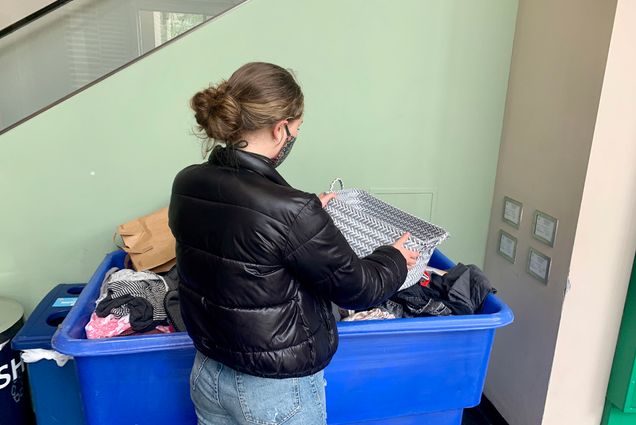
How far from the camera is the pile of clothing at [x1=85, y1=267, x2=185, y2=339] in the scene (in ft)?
4.71

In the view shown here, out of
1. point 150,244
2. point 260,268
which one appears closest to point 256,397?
point 260,268

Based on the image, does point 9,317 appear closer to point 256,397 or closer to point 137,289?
point 137,289

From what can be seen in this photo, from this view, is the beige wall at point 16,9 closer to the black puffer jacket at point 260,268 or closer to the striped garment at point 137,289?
the striped garment at point 137,289

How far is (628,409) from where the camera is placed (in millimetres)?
1933

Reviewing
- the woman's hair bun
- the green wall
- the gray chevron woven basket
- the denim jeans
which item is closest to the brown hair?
the woman's hair bun

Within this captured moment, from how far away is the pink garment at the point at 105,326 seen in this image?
4.65ft

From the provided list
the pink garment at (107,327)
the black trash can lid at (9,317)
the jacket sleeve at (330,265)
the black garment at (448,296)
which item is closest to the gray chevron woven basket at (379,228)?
the black garment at (448,296)

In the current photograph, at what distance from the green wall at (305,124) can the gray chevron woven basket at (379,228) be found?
1.42ft

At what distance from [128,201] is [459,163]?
4.90 feet

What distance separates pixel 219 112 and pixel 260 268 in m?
0.35

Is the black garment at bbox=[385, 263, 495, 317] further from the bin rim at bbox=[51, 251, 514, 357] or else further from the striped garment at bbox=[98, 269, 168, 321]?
the striped garment at bbox=[98, 269, 168, 321]

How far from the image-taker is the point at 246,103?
3.49 ft

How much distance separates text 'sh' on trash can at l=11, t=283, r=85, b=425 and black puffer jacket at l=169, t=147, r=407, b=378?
0.75 metres

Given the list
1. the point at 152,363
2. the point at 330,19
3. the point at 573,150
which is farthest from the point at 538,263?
the point at 152,363
